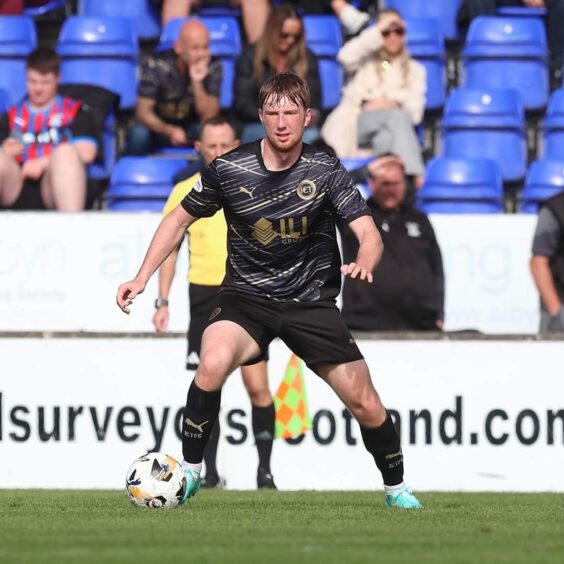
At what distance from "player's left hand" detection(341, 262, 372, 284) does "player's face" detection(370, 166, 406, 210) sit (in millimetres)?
4417

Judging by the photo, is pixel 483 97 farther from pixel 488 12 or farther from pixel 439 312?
pixel 439 312

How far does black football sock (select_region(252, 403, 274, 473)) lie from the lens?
1019cm

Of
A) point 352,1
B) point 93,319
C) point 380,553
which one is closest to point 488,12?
point 352,1

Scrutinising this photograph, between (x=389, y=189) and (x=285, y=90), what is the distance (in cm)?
410

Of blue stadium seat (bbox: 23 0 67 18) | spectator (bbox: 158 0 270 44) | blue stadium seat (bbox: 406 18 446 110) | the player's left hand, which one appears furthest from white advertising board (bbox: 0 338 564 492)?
blue stadium seat (bbox: 23 0 67 18)

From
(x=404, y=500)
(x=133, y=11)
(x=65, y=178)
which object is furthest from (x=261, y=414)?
(x=133, y=11)

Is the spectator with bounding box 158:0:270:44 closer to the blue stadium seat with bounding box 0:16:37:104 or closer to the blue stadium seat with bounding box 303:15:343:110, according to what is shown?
the blue stadium seat with bounding box 303:15:343:110

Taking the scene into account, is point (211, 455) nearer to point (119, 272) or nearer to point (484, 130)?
point (119, 272)

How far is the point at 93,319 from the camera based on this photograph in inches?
456

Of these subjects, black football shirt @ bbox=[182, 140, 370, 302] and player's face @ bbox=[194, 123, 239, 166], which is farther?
player's face @ bbox=[194, 123, 239, 166]

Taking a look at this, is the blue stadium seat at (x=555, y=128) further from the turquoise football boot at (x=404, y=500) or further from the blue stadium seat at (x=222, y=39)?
the turquoise football boot at (x=404, y=500)

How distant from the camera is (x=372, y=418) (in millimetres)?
7641

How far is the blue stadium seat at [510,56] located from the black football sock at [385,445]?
25.6ft

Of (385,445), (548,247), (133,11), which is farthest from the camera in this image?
(133,11)
